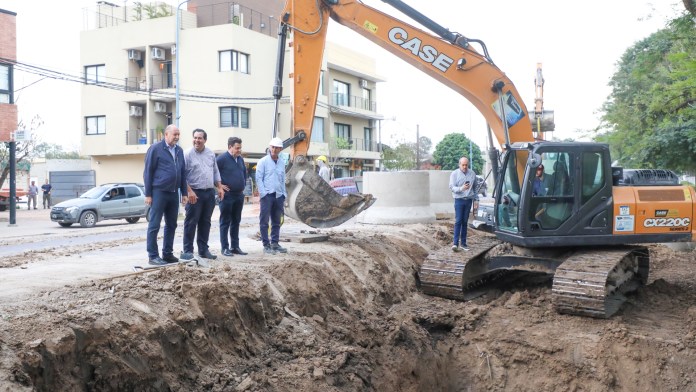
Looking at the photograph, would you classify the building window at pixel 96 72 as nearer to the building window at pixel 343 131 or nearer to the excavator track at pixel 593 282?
the building window at pixel 343 131

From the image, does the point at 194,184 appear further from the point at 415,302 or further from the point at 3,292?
the point at 415,302

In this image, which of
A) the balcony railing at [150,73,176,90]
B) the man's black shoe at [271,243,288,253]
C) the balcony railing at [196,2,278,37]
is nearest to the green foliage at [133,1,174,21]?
the balcony railing at [196,2,278,37]

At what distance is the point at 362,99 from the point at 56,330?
46.0 metres

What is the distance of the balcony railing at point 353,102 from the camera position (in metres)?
46.8

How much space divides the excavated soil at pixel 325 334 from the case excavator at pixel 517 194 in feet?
1.49

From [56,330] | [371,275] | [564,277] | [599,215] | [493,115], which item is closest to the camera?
[56,330]

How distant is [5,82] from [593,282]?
23.0 meters

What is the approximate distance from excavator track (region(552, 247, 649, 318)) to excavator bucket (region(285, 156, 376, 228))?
3.26 metres

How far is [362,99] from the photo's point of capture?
164 feet

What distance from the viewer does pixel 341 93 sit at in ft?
155

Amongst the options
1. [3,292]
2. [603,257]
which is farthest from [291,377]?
[603,257]

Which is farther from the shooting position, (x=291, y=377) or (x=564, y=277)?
(x=564, y=277)

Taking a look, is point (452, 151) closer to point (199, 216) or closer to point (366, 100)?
point (366, 100)

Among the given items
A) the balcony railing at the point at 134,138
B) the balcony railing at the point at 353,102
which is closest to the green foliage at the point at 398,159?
the balcony railing at the point at 353,102
